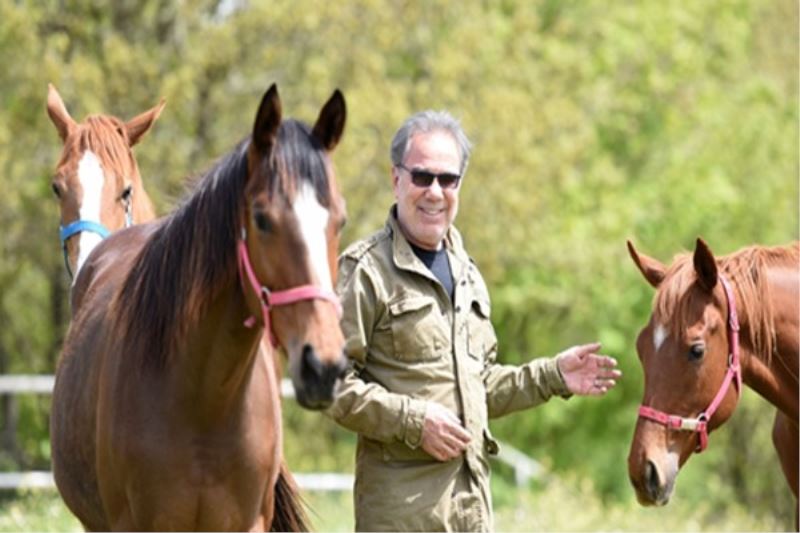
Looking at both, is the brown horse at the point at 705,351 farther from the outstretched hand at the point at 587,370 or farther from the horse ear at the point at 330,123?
the horse ear at the point at 330,123

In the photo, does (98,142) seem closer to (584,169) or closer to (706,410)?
(706,410)

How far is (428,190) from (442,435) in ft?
2.67

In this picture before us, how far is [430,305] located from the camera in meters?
5.32

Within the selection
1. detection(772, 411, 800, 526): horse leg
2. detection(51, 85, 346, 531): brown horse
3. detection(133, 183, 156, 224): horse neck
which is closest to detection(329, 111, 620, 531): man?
detection(51, 85, 346, 531): brown horse

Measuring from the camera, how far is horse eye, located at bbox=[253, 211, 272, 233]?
4617 mm

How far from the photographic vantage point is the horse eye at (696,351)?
645 cm

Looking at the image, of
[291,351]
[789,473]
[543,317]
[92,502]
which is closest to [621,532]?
Result: [789,473]

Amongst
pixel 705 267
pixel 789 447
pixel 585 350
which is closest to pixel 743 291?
pixel 705 267

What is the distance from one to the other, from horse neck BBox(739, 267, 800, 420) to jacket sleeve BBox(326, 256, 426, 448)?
2.05 metres

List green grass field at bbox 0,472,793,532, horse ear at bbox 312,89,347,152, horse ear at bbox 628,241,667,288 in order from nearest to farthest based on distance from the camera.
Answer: horse ear at bbox 312,89,347,152 < horse ear at bbox 628,241,667,288 < green grass field at bbox 0,472,793,532

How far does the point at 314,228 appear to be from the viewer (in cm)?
454

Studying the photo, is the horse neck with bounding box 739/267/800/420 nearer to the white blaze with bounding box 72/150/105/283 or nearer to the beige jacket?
the beige jacket

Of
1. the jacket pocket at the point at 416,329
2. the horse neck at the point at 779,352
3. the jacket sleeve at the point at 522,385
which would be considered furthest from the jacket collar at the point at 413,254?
the horse neck at the point at 779,352

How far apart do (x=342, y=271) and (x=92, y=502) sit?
1285 mm
